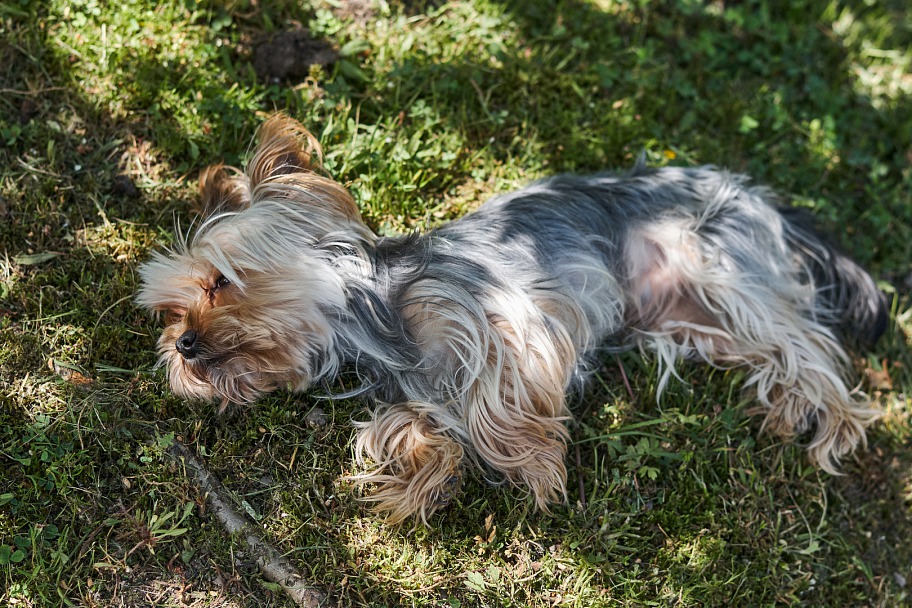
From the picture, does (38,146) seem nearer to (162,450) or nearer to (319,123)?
(319,123)

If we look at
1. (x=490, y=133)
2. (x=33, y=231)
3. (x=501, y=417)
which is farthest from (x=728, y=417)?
(x=33, y=231)

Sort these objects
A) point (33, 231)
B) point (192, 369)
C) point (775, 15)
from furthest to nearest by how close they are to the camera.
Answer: point (775, 15)
point (33, 231)
point (192, 369)

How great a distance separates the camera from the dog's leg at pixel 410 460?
139 inches

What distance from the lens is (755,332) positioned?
13.3 feet

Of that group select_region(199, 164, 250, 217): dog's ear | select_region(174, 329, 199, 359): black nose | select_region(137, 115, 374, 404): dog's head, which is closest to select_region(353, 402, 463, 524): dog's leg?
select_region(137, 115, 374, 404): dog's head

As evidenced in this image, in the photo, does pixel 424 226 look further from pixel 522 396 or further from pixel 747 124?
pixel 747 124

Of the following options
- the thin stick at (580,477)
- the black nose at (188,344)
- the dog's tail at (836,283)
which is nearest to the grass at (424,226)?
the thin stick at (580,477)

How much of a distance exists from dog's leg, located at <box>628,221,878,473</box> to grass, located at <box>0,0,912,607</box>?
0.16 m

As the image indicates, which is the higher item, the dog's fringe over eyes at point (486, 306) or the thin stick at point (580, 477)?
the dog's fringe over eyes at point (486, 306)

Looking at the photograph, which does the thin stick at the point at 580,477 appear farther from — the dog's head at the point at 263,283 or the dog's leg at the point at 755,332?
the dog's head at the point at 263,283

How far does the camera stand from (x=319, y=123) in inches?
174

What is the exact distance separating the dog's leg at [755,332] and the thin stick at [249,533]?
204 cm

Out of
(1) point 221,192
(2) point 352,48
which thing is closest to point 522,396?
(1) point 221,192

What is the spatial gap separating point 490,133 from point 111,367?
241 centimetres
